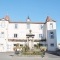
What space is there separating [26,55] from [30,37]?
1192 centimetres

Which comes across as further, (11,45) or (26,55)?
(11,45)

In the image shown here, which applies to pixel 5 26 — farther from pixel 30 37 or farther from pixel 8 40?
pixel 30 37

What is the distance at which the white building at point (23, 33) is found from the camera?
2053 inches

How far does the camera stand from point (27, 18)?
59375 millimetres

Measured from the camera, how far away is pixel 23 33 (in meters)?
54.8

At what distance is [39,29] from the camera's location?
55250mm

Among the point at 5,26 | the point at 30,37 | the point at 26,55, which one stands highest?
the point at 5,26

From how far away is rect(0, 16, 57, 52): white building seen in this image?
52.1m

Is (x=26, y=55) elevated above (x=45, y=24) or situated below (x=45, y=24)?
below

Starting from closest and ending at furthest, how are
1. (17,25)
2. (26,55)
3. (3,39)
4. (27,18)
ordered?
(26,55)
(3,39)
(17,25)
(27,18)

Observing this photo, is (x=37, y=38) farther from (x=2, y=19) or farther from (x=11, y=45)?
(x=2, y=19)

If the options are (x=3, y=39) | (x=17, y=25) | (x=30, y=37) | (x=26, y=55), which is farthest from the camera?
(x=17, y=25)

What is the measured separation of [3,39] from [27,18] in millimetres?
12648

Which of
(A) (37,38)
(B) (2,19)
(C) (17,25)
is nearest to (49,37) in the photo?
(A) (37,38)
